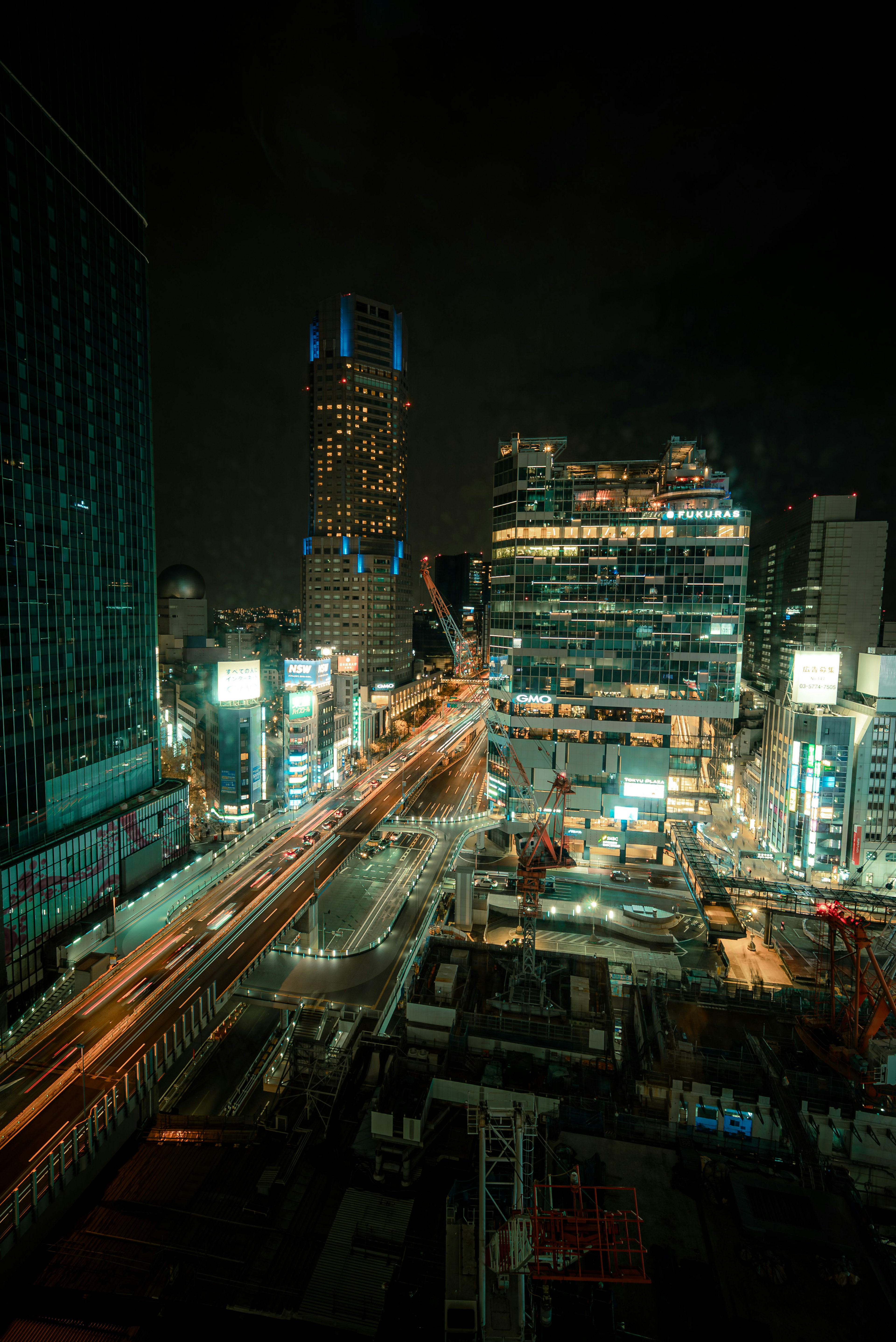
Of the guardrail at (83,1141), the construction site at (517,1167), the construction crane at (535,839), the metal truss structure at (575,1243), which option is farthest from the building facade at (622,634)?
the metal truss structure at (575,1243)

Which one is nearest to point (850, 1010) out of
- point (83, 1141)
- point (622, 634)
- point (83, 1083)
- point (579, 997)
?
point (579, 997)

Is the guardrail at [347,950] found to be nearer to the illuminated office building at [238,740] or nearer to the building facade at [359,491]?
the illuminated office building at [238,740]

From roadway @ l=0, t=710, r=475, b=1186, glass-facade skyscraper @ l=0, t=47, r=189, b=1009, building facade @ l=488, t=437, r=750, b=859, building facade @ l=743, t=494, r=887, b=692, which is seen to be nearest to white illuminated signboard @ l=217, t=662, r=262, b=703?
glass-facade skyscraper @ l=0, t=47, r=189, b=1009

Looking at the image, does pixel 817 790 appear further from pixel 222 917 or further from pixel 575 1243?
pixel 222 917

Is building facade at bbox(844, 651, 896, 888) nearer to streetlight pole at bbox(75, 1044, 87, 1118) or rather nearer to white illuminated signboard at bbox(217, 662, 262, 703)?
streetlight pole at bbox(75, 1044, 87, 1118)

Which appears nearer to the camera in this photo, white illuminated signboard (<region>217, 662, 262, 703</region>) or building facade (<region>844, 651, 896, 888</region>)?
building facade (<region>844, 651, 896, 888</region>)

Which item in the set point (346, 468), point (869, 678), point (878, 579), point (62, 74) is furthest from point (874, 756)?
point (346, 468)
